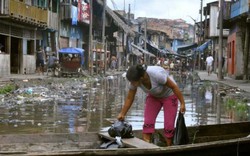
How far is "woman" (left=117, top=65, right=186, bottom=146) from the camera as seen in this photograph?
655cm

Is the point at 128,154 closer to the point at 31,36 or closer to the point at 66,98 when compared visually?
the point at 66,98

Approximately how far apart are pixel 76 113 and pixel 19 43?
20412mm

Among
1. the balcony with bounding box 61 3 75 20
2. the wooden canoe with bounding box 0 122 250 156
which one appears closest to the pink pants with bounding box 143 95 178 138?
the wooden canoe with bounding box 0 122 250 156

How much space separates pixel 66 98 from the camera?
56.6ft

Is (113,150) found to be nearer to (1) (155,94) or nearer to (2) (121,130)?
(2) (121,130)

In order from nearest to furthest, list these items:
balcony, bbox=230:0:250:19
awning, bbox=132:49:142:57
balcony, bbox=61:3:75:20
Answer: balcony, bbox=230:0:250:19 < balcony, bbox=61:3:75:20 < awning, bbox=132:49:142:57

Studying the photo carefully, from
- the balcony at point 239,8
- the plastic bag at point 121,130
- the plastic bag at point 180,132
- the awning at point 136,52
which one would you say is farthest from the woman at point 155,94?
the awning at point 136,52

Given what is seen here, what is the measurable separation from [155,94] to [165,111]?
28 cm

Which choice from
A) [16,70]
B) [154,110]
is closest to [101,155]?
[154,110]

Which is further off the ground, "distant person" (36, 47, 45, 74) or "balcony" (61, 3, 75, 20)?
"balcony" (61, 3, 75, 20)

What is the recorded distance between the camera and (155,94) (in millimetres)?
6902

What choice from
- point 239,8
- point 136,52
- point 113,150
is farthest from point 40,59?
point 136,52

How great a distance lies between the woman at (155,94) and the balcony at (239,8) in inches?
634

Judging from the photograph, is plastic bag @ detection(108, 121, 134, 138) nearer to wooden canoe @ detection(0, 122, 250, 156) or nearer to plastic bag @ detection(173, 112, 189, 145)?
wooden canoe @ detection(0, 122, 250, 156)
